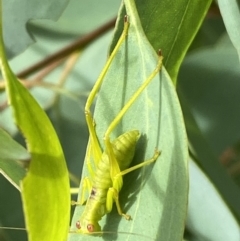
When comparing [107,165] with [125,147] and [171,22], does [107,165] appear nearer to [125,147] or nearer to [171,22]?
[125,147]

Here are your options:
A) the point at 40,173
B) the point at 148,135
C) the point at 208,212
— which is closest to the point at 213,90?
the point at 208,212

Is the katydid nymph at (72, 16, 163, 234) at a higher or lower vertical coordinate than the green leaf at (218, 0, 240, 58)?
lower

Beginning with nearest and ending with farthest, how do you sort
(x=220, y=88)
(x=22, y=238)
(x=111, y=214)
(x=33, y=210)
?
(x=33, y=210), (x=111, y=214), (x=220, y=88), (x=22, y=238)

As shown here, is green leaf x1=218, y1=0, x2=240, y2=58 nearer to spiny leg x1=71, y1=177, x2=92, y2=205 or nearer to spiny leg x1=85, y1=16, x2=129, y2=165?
spiny leg x1=85, y1=16, x2=129, y2=165

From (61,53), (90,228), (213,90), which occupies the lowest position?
(90,228)

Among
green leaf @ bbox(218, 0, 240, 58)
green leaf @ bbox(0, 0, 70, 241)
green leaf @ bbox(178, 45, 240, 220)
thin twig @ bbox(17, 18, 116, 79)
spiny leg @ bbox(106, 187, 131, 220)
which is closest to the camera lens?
green leaf @ bbox(0, 0, 70, 241)

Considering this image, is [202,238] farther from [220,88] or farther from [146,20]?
[146,20]

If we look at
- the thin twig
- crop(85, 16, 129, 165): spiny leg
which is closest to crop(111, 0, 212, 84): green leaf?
crop(85, 16, 129, 165): spiny leg

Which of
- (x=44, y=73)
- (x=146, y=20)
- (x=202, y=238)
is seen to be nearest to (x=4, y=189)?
(x=44, y=73)
